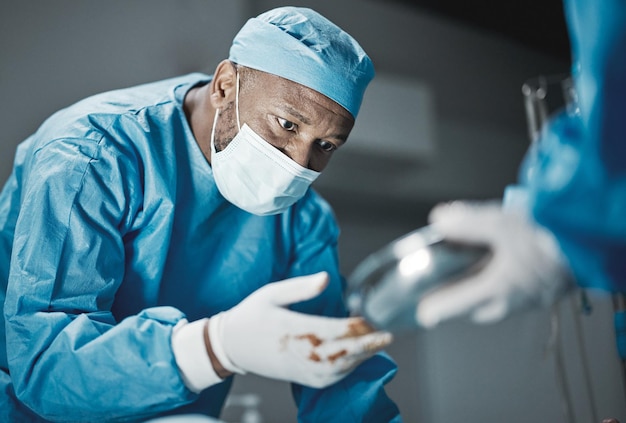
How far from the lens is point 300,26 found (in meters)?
1.33

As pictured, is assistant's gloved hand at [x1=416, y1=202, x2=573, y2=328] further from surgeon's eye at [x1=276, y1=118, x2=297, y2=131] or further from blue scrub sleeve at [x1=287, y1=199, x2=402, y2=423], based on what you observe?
blue scrub sleeve at [x1=287, y1=199, x2=402, y2=423]

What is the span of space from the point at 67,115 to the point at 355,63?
0.63m

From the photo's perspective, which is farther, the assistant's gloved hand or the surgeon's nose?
the surgeon's nose

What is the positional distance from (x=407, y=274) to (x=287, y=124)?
0.58 metres

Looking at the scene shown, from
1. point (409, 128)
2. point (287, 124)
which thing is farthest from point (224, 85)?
point (409, 128)

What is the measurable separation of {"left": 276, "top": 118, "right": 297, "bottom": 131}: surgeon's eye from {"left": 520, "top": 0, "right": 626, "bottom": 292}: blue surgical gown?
2.14 feet

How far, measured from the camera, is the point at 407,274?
81 cm

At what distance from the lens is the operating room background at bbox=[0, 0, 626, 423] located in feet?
6.81

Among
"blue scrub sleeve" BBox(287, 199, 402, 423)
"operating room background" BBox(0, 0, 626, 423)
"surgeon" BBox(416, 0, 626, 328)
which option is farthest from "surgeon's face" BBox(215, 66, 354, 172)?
"operating room background" BBox(0, 0, 626, 423)

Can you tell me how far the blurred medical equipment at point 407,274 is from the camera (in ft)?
2.54

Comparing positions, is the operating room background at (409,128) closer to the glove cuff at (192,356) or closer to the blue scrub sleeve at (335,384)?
the blue scrub sleeve at (335,384)

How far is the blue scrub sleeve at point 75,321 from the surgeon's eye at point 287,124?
39 centimetres

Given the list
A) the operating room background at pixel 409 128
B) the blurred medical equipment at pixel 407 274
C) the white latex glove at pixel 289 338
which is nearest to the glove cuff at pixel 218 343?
the white latex glove at pixel 289 338

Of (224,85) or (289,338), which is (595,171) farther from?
(224,85)
